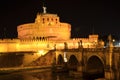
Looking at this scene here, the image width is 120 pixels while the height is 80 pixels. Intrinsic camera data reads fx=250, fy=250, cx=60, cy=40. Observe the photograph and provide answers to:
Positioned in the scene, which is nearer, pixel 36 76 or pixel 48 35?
pixel 36 76

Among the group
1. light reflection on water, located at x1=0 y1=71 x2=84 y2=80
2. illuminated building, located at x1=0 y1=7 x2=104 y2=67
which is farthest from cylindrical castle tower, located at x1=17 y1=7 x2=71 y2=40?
light reflection on water, located at x1=0 y1=71 x2=84 y2=80

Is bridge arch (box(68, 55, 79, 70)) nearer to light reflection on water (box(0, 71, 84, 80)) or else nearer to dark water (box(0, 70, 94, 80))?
dark water (box(0, 70, 94, 80))

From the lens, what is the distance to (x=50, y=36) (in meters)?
66.9

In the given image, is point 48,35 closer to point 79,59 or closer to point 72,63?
point 72,63

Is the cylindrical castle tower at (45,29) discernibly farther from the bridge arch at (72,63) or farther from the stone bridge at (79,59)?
the bridge arch at (72,63)

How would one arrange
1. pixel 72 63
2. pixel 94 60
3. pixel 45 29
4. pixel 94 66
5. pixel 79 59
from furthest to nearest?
pixel 45 29 < pixel 72 63 < pixel 79 59 < pixel 94 66 < pixel 94 60

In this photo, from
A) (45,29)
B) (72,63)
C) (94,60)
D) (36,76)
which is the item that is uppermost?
(45,29)

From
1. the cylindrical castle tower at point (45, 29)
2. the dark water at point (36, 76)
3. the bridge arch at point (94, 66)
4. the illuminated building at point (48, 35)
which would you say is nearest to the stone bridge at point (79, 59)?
the bridge arch at point (94, 66)

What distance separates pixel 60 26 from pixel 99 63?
31974 millimetres

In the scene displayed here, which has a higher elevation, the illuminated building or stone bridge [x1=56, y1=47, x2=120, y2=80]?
the illuminated building

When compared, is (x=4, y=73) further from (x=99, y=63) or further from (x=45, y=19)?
(x=45, y=19)

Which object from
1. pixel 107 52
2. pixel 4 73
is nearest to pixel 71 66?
pixel 4 73

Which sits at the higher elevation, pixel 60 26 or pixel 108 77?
pixel 60 26

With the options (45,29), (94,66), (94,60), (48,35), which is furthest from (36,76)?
(45,29)
